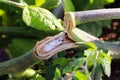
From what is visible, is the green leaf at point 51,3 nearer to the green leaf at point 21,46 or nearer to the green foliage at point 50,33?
the green foliage at point 50,33

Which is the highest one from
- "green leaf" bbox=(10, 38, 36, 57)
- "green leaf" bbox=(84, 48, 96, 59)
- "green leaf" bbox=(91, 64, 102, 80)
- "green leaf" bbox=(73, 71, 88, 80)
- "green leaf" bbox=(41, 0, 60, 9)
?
"green leaf" bbox=(41, 0, 60, 9)

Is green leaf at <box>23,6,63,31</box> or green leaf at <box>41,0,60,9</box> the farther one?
green leaf at <box>41,0,60,9</box>

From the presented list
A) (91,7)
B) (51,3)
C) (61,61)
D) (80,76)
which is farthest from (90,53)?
(91,7)

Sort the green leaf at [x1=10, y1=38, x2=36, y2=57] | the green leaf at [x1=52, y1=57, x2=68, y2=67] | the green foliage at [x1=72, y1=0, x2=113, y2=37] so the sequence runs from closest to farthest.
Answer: the green leaf at [x1=52, y1=57, x2=68, y2=67] < the green leaf at [x1=10, y1=38, x2=36, y2=57] < the green foliage at [x1=72, y1=0, x2=113, y2=37]

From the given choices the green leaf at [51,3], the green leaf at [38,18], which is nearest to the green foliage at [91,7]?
the green leaf at [51,3]

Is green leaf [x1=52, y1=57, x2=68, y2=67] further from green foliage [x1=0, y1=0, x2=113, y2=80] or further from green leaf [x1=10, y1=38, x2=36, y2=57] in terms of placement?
green leaf [x1=10, y1=38, x2=36, y2=57]

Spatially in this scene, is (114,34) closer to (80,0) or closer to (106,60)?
(80,0)

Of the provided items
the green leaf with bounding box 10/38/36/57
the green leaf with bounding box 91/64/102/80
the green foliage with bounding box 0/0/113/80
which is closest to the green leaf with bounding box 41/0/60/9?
the green foliage with bounding box 0/0/113/80

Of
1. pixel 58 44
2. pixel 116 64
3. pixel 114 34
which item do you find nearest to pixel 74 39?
pixel 58 44
